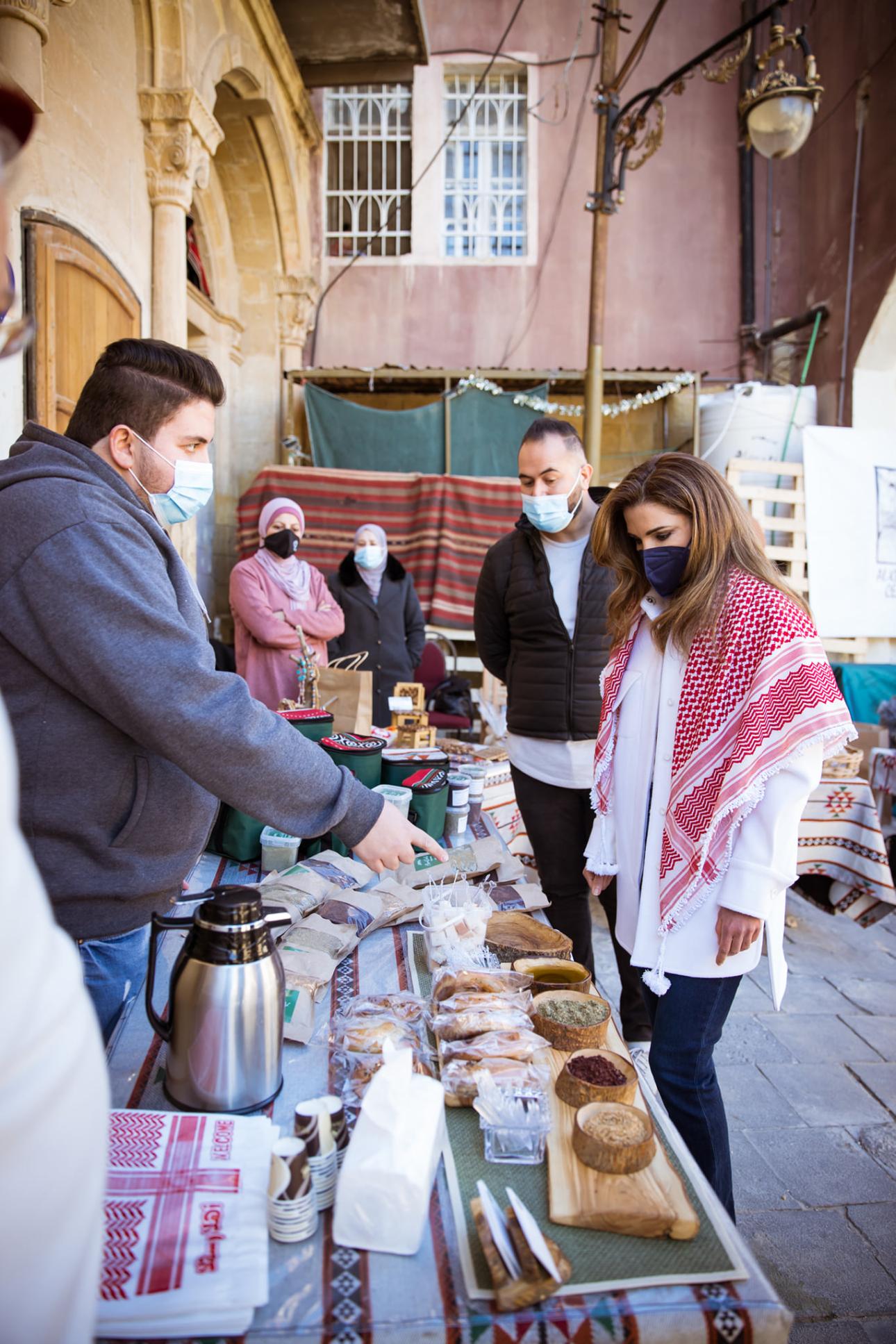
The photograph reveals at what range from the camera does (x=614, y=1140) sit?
1.12m

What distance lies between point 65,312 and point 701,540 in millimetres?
3864

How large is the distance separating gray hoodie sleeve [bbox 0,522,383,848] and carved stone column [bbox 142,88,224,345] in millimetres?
4660

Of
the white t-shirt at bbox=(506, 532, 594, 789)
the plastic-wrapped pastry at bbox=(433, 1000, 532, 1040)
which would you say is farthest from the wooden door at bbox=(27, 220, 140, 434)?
the plastic-wrapped pastry at bbox=(433, 1000, 532, 1040)

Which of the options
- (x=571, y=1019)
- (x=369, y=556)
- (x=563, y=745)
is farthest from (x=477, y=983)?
(x=369, y=556)

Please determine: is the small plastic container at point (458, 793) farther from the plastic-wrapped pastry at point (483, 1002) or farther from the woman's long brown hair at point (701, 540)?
the plastic-wrapped pastry at point (483, 1002)

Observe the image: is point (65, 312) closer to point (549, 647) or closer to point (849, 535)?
point (549, 647)

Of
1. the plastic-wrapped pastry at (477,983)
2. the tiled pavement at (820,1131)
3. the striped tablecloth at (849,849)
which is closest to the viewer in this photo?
the plastic-wrapped pastry at (477,983)

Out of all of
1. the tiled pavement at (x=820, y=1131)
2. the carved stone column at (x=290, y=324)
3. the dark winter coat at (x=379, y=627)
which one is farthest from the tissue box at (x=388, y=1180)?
the carved stone column at (x=290, y=324)

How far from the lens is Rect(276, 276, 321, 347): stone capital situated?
9078 millimetres

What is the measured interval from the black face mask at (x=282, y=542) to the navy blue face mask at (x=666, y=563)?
2855mm

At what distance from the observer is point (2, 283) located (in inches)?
27.4

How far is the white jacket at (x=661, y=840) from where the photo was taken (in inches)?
64.9

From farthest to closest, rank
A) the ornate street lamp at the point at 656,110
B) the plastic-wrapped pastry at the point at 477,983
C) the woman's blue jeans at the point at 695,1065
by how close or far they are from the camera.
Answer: the ornate street lamp at the point at 656,110
the woman's blue jeans at the point at 695,1065
the plastic-wrapped pastry at the point at 477,983

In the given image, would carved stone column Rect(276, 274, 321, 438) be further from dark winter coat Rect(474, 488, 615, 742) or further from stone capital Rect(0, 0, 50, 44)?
dark winter coat Rect(474, 488, 615, 742)
